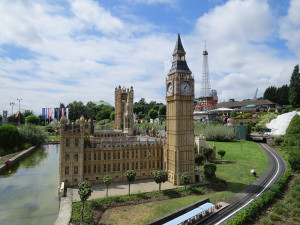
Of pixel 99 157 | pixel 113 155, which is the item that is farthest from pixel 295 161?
pixel 99 157

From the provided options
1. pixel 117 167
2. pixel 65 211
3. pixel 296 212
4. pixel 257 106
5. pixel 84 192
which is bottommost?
pixel 296 212

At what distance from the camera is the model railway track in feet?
104

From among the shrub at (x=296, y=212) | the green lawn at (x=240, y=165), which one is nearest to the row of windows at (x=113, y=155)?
the green lawn at (x=240, y=165)

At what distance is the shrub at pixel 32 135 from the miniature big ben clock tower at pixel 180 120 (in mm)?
74091

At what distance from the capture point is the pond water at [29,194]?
110 ft

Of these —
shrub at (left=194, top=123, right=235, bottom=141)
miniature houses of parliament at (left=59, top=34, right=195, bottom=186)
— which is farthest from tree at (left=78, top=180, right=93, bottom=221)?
shrub at (left=194, top=123, right=235, bottom=141)

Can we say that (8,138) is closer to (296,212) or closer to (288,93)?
(296,212)

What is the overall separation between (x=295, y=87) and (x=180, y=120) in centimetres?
11921

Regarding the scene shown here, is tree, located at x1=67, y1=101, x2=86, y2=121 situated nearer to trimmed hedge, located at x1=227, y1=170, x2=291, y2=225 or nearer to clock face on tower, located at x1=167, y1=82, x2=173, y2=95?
clock face on tower, located at x1=167, y1=82, x2=173, y2=95

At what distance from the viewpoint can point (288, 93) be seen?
481 ft

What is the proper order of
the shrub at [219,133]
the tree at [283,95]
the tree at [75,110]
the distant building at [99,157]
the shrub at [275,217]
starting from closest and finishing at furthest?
1. the shrub at [275,217]
2. the distant building at [99,157]
3. the shrub at [219,133]
4. the tree at [283,95]
5. the tree at [75,110]

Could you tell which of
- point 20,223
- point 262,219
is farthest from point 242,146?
point 20,223

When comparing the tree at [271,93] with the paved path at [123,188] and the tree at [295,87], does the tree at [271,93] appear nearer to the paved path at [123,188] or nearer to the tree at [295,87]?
the tree at [295,87]

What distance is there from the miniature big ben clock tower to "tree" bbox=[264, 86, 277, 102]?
148 metres
